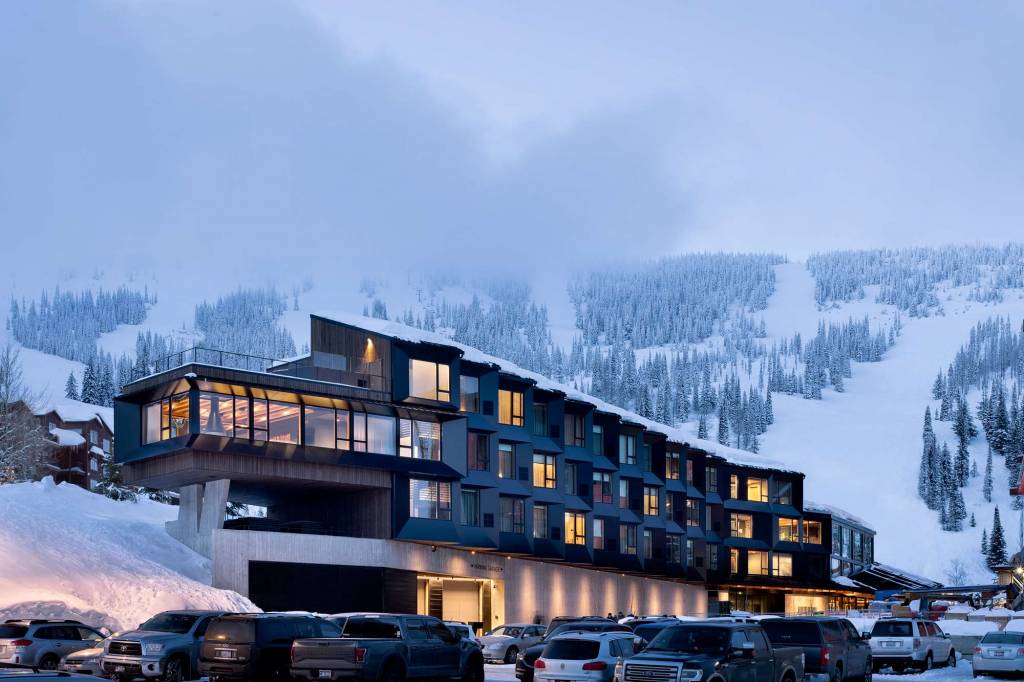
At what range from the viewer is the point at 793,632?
107ft

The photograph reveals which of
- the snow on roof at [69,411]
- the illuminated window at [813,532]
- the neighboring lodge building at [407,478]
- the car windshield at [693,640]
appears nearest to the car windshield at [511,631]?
the neighboring lodge building at [407,478]

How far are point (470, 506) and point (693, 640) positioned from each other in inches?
1835

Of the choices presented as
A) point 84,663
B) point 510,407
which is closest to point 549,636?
point 84,663

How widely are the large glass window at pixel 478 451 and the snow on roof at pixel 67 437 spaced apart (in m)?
62.9

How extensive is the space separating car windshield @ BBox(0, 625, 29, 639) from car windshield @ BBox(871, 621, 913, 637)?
28109 millimetres

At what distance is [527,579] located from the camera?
3078 inches

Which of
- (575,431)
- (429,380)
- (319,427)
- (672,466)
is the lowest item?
(672,466)

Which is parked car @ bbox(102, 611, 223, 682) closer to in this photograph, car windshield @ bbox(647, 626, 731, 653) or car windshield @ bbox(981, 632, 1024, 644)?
car windshield @ bbox(647, 626, 731, 653)

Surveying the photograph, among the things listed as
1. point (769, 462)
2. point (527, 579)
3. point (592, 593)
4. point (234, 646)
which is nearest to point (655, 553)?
point (592, 593)

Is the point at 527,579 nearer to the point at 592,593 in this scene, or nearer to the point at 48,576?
the point at 592,593

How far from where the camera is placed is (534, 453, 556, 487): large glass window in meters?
78.5

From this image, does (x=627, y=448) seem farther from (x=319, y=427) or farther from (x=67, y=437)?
(x=67, y=437)

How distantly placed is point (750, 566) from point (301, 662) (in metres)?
84.2

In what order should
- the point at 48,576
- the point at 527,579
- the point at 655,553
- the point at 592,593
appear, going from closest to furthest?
the point at 48,576 < the point at 527,579 < the point at 592,593 < the point at 655,553
